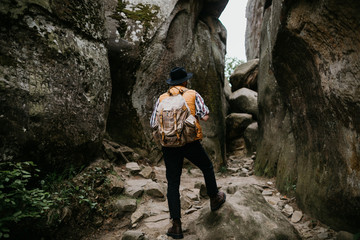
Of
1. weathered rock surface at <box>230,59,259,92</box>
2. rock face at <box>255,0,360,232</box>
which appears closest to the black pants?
rock face at <box>255,0,360,232</box>

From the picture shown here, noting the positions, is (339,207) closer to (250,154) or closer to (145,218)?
(145,218)

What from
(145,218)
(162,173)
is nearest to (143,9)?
(162,173)

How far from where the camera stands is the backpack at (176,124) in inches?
125

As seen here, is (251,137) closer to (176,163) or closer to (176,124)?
(176,163)

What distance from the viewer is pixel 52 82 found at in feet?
13.4

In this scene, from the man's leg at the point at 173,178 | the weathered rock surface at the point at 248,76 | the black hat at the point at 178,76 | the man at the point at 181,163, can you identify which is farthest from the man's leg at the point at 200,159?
the weathered rock surface at the point at 248,76

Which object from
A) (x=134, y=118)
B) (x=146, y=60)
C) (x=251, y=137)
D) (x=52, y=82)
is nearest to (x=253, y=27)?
(x=251, y=137)

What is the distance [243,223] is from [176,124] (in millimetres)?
1684

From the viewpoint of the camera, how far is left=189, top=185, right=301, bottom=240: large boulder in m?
3.17

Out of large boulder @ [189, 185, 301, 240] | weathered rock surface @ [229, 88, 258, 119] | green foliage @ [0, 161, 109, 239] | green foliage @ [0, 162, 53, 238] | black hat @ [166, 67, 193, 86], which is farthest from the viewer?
weathered rock surface @ [229, 88, 258, 119]

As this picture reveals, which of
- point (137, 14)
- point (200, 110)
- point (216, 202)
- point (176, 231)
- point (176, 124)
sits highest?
point (137, 14)

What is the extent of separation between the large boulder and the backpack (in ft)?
4.15

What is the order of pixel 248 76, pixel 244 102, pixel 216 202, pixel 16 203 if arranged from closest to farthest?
pixel 16 203 → pixel 216 202 → pixel 244 102 → pixel 248 76

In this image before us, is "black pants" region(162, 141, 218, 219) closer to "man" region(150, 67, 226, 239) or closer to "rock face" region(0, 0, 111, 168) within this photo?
"man" region(150, 67, 226, 239)
